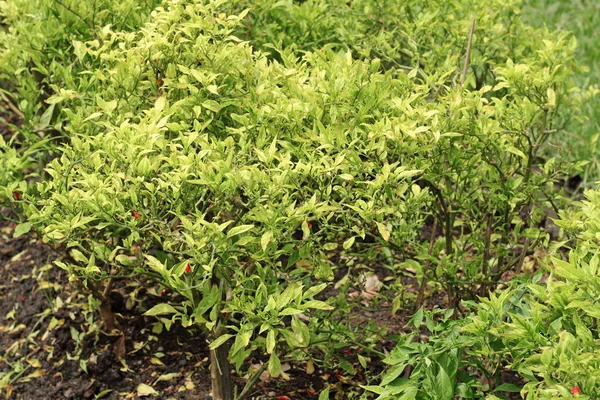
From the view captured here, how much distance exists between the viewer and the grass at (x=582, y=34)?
555 centimetres

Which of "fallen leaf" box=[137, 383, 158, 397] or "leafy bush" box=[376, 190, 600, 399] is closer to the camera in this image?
"leafy bush" box=[376, 190, 600, 399]

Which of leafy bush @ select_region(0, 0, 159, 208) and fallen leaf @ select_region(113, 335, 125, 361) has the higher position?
leafy bush @ select_region(0, 0, 159, 208)

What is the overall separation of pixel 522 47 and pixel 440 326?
1886mm

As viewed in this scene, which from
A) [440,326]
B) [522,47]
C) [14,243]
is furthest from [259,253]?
[14,243]

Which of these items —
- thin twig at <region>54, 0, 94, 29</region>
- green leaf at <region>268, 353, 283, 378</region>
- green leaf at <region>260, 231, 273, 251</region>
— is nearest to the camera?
green leaf at <region>260, 231, 273, 251</region>

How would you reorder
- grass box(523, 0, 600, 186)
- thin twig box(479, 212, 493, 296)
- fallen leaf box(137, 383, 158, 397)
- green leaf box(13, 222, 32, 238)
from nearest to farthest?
1. green leaf box(13, 222, 32, 238)
2. thin twig box(479, 212, 493, 296)
3. fallen leaf box(137, 383, 158, 397)
4. grass box(523, 0, 600, 186)

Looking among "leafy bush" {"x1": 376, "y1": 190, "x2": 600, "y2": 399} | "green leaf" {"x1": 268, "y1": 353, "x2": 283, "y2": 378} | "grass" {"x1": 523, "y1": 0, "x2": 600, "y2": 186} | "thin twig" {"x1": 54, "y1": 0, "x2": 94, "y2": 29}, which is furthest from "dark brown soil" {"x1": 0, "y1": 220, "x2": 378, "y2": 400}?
"grass" {"x1": 523, "y1": 0, "x2": 600, "y2": 186}

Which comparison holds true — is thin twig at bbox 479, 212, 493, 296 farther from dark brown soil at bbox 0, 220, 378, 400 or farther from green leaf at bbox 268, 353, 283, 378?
green leaf at bbox 268, 353, 283, 378

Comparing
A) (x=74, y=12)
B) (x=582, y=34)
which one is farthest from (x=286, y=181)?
(x=582, y=34)

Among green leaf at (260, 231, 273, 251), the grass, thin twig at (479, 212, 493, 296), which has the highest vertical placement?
green leaf at (260, 231, 273, 251)

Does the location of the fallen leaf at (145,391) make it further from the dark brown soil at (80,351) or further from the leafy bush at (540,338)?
the leafy bush at (540,338)

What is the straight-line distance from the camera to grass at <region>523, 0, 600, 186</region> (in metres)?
5.55

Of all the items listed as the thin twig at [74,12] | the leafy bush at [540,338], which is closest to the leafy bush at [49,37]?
the thin twig at [74,12]

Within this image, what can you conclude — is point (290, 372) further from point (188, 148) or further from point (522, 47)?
point (522, 47)
